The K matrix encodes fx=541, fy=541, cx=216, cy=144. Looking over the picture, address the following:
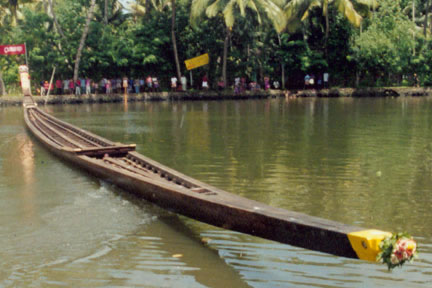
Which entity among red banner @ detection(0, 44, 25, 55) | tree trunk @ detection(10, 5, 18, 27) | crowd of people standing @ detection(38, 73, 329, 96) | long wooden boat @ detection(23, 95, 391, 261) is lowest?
long wooden boat @ detection(23, 95, 391, 261)

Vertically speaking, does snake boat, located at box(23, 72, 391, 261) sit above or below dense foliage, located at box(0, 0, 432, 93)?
below

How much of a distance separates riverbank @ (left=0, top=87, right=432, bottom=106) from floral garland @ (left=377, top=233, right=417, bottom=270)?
2563 cm

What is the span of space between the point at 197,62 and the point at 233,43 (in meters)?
2.62

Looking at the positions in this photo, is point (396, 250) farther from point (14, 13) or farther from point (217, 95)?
point (14, 13)

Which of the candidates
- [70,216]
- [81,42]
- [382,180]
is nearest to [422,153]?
[382,180]

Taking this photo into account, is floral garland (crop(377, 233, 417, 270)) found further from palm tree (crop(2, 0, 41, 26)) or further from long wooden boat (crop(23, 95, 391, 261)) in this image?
palm tree (crop(2, 0, 41, 26))

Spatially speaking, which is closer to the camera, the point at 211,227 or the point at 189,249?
the point at 189,249

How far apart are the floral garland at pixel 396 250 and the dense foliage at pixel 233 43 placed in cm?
2480

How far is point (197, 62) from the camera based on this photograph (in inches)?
1148

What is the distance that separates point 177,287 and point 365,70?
98.4 feet

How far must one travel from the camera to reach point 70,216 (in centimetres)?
561

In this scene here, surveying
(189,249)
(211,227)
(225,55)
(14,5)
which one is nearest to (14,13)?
(14,5)

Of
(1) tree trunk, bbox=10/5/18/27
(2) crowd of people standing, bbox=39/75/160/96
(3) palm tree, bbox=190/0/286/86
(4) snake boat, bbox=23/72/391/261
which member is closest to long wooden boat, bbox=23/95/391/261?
(4) snake boat, bbox=23/72/391/261

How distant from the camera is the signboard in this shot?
94.9 ft
